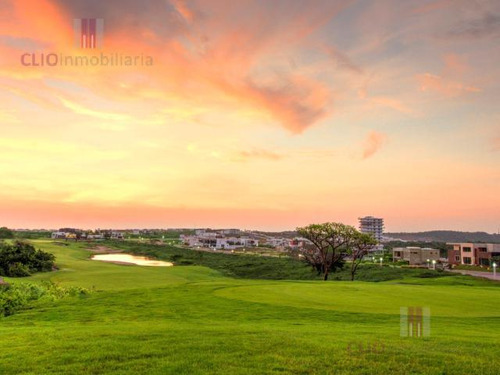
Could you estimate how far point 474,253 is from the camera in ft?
428

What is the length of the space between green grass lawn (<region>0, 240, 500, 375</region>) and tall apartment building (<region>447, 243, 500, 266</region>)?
11066 centimetres

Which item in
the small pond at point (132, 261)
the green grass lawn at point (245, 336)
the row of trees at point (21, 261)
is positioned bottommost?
the small pond at point (132, 261)

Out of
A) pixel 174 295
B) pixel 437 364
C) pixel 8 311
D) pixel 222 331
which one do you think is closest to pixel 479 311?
pixel 437 364

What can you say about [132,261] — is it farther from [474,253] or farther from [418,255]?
[474,253]

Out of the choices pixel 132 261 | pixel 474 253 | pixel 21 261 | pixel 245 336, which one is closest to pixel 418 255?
pixel 474 253

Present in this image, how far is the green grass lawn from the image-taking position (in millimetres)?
12203

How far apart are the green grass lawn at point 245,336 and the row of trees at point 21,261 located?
35.3 metres

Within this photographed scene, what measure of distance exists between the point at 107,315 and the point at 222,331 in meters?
10.3

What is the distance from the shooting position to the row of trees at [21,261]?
58906 mm

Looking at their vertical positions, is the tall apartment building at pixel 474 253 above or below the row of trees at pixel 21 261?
below

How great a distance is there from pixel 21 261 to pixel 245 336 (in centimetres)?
5985

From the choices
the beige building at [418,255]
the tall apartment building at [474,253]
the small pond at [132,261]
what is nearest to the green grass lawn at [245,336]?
the small pond at [132,261]

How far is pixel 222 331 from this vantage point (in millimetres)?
17312

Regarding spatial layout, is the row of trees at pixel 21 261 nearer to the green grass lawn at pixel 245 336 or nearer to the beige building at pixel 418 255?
the green grass lawn at pixel 245 336
